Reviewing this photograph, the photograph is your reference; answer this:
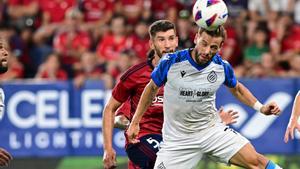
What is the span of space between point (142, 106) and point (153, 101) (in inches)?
25.9

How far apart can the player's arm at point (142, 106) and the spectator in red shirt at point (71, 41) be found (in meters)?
7.49

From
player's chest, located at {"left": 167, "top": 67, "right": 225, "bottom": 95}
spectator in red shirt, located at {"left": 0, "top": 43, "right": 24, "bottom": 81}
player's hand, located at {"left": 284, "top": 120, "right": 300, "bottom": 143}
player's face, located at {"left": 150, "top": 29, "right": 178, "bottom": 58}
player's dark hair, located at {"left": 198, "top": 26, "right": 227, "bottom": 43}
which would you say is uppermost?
player's dark hair, located at {"left": 198, "top": 26, "right": 227, "bottom": 43}

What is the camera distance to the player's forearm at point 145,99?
9.46 meters

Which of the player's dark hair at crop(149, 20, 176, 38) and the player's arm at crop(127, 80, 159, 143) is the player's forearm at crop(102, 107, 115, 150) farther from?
the player's dark hair at crop(149, 20, 176, 38)

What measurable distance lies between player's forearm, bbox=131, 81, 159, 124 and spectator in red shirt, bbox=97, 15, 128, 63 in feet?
24.5

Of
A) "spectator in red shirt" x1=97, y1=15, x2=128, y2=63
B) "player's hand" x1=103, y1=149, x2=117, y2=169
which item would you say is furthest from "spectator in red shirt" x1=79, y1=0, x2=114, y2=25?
"player's hand" x1=103, y1=149, x2=117, y2=169

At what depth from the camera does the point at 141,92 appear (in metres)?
10.2

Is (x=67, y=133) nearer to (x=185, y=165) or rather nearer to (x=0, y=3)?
(x=0, y=3)

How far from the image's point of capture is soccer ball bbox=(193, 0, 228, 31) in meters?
9.24

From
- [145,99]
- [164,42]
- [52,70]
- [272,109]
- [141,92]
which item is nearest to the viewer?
[145,99]

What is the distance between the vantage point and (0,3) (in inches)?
717

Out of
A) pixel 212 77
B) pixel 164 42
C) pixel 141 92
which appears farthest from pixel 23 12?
pixel 212 77

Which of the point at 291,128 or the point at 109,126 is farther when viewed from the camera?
the point at 109,126

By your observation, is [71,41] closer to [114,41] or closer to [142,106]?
[114,41]
